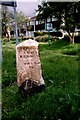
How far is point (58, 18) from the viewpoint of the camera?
32906mm

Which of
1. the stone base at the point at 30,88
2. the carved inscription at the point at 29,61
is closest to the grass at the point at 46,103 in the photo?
the stone base at the point at 30,88

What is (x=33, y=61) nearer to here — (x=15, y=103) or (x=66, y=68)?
(x=15, y=103)

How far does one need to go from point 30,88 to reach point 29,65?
55cm

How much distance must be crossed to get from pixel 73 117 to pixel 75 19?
26.2m

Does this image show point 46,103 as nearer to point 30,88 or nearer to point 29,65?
point 30,88

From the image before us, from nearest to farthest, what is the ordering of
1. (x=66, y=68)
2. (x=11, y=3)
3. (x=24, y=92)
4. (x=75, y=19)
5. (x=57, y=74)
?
(x=24, y=92) < (x=11, y=3) < (x=57, y=74) < (x=66, y=68) < (x=75, y=19)

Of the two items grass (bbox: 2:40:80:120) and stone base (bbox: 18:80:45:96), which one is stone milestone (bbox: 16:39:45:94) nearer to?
stone base (bbox: 18:80:45:96)

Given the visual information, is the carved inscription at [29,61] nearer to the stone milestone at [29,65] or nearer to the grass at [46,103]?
the stone milestone at [29,65]

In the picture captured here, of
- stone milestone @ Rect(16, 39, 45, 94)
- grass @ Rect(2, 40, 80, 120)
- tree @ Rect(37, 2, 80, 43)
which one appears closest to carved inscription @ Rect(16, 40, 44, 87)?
stone milestone @ Rect(16, 39, 45, 94)

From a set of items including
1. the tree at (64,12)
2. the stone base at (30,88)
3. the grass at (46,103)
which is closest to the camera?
the grass at (46,103)

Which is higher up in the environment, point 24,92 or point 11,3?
point 11,3

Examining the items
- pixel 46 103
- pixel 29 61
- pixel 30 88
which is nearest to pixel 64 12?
pixel 29 61

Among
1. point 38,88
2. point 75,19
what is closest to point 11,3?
point 38,88

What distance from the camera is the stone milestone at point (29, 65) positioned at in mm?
8273
